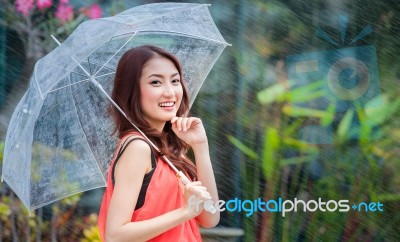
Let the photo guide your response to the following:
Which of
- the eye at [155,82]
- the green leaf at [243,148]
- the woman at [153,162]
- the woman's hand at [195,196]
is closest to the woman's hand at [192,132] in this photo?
the woman at [153,162]

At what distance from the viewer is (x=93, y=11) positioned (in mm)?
4121

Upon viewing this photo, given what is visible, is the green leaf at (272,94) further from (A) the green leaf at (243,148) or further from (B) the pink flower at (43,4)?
(B) the pink flower at (43,4)

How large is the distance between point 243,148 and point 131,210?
186 centimetres

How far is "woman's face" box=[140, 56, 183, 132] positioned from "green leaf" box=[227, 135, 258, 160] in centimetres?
159

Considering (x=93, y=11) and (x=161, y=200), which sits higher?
(x=93, y=11)

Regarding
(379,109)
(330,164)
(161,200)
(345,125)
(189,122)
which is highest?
(189,122)

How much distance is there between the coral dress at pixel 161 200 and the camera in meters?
2.35

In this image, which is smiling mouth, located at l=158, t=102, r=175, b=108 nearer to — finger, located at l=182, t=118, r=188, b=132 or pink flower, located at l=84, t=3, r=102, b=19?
finger, located at l=182, t=118, r=188, b=132

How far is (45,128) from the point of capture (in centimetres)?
265

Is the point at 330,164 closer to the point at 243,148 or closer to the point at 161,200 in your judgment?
the point at 243,148

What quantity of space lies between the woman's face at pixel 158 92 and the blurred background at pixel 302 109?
1.59 m

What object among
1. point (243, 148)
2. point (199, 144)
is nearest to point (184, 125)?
point (199, 144)

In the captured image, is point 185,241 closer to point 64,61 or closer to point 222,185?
point 64,61

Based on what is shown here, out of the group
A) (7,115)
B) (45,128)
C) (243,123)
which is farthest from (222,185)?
(45,128)
